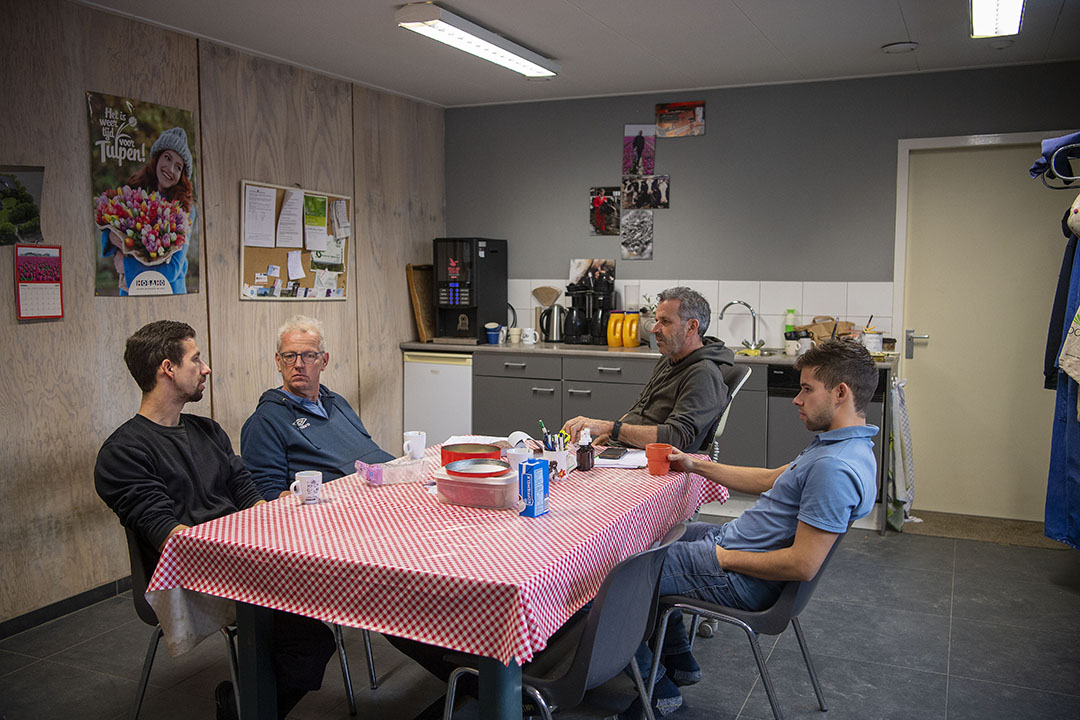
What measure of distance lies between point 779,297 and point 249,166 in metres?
3.15

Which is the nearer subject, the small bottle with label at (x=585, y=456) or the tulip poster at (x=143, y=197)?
the small bottle with label at (x=585, y=456)

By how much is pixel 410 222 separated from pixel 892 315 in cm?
309

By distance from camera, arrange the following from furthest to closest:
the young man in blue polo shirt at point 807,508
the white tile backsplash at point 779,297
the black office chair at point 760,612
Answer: the white tile backsplash at point 779,297 → the black office chair at point 760,612 → the young man in blue polo shirt at point 807,508

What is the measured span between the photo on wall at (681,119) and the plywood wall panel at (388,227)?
5.28 feet

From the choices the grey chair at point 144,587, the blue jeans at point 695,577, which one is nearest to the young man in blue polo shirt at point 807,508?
the blue jeans at point 695,577

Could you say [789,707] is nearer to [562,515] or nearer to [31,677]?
[562,515]

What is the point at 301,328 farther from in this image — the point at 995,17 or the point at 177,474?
the point at 995,17

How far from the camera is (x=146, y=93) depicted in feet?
12.9

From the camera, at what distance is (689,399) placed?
338 centimetres

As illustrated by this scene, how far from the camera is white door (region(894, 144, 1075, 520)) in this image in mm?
4934

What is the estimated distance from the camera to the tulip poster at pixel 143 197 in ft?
12.3

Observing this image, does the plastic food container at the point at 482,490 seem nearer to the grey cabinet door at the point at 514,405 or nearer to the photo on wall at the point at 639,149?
the grey cabinet door at the point at 514,405

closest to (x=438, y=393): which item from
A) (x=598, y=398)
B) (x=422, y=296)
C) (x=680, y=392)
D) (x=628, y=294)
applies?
(x=422, y=296)

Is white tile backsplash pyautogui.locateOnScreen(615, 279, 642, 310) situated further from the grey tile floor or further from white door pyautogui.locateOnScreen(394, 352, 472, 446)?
the grey tile floor
